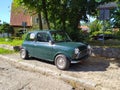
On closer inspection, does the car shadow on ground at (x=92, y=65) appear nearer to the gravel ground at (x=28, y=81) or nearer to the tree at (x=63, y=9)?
the gravel ground at (x=28, y=81)

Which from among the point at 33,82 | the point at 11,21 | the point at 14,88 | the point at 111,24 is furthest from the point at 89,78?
the point at 11,21

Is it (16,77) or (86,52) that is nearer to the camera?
(16,77)

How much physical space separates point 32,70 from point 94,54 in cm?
428

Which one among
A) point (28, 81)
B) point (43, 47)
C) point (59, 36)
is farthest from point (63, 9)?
point (28, 81)

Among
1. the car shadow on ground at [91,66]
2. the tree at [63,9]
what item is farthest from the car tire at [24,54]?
the tree at [63,9]

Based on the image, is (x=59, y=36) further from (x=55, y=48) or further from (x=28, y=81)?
(x=28, y=81)

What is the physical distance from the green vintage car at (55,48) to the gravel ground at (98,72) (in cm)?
42

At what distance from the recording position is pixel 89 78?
7.83 metres

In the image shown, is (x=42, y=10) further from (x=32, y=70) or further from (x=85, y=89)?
(x=85, y=89)

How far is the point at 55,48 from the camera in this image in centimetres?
977

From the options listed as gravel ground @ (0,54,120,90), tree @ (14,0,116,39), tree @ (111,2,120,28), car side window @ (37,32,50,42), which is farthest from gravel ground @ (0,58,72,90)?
tree @ (111,2,120,28)

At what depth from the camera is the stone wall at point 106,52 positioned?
11.6 metres

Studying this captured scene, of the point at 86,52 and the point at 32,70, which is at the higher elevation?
the point at 86,52

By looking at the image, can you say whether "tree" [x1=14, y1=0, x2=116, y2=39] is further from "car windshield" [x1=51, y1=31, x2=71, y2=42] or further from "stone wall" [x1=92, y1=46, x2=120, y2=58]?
"car windshield" [x1=51, y1=31, x2=71, y2=42]
